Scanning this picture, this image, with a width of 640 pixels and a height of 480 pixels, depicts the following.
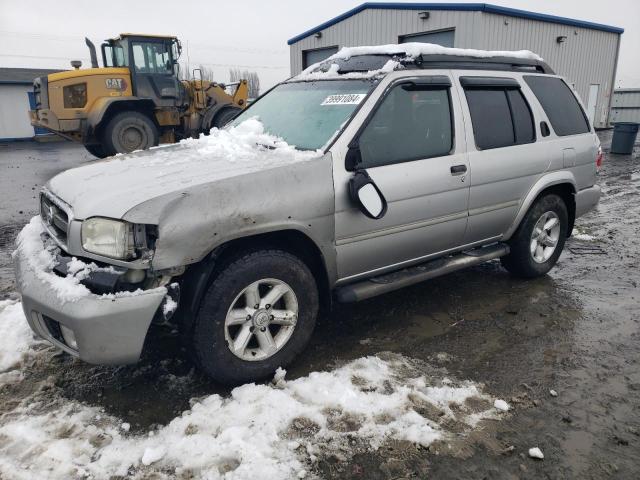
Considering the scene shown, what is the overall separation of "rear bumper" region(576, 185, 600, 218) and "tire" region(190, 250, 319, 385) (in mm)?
3239

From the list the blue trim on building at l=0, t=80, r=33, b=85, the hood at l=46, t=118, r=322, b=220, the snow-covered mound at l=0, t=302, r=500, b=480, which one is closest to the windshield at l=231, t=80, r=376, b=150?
the hood at l=46, t=118, r=322, b=220

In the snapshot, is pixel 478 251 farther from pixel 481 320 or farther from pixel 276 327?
pixel 276 327

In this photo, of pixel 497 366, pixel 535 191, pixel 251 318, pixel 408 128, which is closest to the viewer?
pixel 251 318

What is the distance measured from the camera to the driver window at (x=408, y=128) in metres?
3.43

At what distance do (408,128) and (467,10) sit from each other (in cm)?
1377

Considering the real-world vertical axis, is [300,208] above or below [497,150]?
below

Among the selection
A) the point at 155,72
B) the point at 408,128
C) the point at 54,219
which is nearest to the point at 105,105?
the point at 155,72

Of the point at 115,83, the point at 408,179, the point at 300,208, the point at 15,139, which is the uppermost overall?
the point at 115,83

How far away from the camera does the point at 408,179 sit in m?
3.53

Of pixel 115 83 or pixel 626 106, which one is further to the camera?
pixel 626 106

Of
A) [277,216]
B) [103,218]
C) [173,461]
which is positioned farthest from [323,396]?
[103,218]

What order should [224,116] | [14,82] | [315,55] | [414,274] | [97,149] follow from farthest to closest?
1. [14,82]
2. [315,55]
3. [224,116]
4. [97,149]
5. [414,274]

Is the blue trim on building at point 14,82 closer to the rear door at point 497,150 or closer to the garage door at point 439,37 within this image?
the garage door at point 439,37

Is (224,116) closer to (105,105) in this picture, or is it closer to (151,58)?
(151,58)
